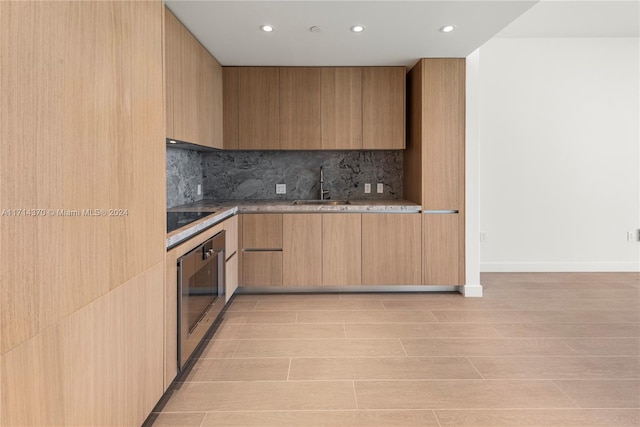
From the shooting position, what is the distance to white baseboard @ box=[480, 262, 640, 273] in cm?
489

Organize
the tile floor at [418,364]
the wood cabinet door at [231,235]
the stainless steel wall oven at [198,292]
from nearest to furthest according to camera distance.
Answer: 1. the tile floor at [418,364]
2. the stainless steel wall oven at [198,292]
3. the wood cabinet door at [231,235]

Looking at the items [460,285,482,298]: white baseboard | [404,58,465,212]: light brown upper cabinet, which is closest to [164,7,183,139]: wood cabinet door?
[404,58,465,212]: light brown upper cabinet

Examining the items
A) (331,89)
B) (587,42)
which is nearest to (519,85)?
(587,42)

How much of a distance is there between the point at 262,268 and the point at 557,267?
337 cm

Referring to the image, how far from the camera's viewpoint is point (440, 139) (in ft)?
12.6

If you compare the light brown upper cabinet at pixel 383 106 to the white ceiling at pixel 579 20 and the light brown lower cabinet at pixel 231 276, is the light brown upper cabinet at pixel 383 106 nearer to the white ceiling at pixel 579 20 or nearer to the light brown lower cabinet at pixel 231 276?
the white ceiling at pixel 579 20

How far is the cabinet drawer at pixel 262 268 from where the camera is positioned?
155 inches

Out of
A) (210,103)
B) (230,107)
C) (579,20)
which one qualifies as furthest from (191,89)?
(579,20)

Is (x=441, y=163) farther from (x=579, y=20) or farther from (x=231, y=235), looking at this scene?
→ (x=579, y=20)

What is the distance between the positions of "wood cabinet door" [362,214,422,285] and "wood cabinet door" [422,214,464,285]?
2.5 inches

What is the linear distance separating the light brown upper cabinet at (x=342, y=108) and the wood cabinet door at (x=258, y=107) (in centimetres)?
46

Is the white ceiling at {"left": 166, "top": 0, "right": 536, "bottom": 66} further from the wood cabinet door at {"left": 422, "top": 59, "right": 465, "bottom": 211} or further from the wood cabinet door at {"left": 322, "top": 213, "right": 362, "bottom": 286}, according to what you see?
the wood cabinet door at {"left": 322, "top": 213, "right": 362, "bottom": 286}

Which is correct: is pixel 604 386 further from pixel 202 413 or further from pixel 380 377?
pixel 202 413

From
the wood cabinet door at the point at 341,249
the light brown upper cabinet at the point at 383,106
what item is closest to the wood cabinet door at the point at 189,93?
the wood cabinet door at the point at 341,249
